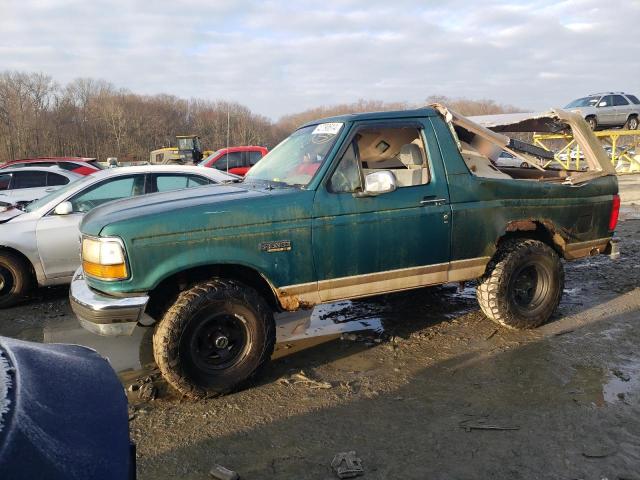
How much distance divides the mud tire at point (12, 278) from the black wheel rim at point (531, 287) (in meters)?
5.63

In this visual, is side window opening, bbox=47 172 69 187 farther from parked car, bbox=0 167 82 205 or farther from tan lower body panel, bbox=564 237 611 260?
tan lower body panel, bbox=564 237 611 260

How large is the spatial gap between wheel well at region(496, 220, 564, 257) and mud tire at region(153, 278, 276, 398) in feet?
8.32

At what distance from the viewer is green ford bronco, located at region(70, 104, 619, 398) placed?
355cm

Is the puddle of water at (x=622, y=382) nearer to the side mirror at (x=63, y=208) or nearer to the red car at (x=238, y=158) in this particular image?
the side mirror at (x=63, y=208)

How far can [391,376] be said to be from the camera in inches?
160

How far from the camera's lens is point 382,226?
414 cm

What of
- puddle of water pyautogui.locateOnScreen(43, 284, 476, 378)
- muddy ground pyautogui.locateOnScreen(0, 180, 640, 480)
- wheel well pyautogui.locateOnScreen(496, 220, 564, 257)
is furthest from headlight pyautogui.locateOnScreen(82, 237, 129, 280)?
wheel well pyautogui.locateOnScreen(496, 220, 564, 257)

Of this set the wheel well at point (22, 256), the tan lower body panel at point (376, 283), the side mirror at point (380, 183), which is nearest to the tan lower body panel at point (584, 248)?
the tan lower body panel at point (376, 283)

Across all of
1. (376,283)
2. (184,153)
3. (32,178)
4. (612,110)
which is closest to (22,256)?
(376,283)

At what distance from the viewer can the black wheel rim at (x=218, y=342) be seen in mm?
3697

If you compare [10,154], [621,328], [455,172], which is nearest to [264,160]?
[455,172]

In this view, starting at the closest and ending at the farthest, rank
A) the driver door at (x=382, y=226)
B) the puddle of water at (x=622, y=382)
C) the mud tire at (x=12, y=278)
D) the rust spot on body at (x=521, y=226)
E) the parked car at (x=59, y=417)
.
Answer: the parked car at (x=59, y=417) → the puddle of water at (x=622, y=382) → the driver door at (x=382, y=226) → the rust spot on body at (x=521, y=226) → the mud tire at (x=12, y=278)

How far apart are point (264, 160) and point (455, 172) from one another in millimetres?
1873

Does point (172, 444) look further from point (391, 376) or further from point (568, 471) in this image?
point (568, 471)
